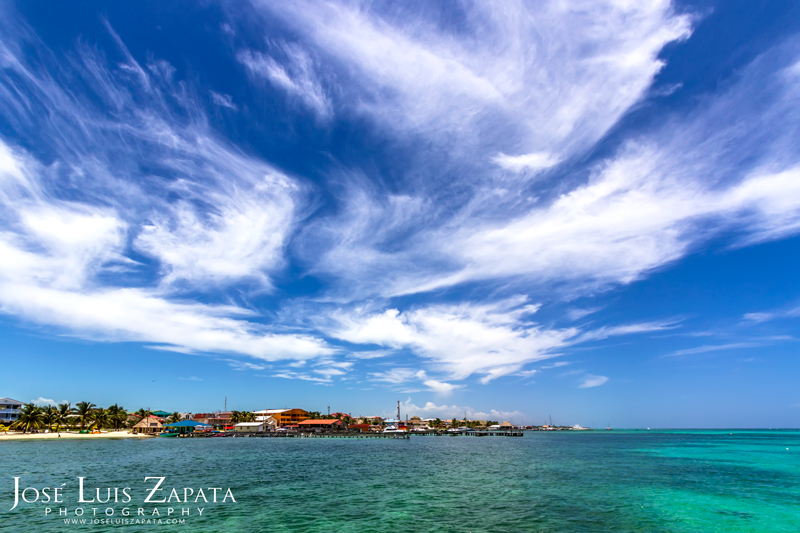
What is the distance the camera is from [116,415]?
139m

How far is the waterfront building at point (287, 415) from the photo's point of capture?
570ft

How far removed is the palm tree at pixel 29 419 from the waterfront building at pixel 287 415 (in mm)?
75454

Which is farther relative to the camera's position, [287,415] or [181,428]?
[287,415]

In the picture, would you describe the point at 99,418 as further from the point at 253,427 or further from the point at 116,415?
the point at 253,427

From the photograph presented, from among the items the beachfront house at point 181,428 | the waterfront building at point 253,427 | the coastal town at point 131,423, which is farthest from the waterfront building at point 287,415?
the beachfront house at point 181,428

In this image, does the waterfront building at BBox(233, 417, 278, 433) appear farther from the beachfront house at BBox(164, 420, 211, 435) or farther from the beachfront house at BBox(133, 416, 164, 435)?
the beachfront house at BBox(133, 416, 164, 435)

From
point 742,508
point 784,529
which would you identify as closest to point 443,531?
point 784,529

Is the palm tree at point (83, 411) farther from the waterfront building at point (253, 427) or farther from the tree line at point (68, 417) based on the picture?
the waterfront building at point (253, 427)

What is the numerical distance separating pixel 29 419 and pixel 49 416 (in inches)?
296

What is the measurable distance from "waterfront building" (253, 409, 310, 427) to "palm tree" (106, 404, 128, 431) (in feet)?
161

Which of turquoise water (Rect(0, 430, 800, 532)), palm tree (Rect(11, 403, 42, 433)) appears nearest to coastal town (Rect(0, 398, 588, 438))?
palm tree (Rect(11, 403, 42, 433))

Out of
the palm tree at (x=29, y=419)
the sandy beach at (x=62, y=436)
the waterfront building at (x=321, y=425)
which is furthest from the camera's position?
the waterfront building at (x=321, y=425)

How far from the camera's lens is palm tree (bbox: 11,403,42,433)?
110125 mm

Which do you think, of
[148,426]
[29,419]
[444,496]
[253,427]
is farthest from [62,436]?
[444,496]
